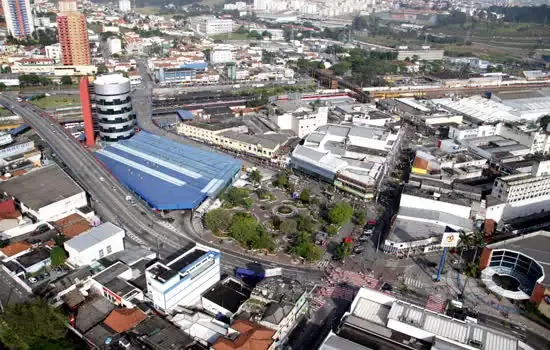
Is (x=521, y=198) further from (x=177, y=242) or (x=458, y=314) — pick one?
(x=177, y=242)

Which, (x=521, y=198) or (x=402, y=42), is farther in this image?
(x=402, y=42)

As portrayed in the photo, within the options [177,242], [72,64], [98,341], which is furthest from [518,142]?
[72,64]

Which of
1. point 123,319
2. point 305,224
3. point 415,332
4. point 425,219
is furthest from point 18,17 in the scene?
point 415,332

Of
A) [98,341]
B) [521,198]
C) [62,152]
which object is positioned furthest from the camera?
[62,152]

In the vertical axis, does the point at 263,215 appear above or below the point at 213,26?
below

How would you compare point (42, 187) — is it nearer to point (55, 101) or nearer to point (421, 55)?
point (55, 101)

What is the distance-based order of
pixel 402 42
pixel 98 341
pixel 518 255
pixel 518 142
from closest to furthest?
1. pixel 98 341
2. pixel 518 255
3. pixel 518 142
4. pixel 402 42
